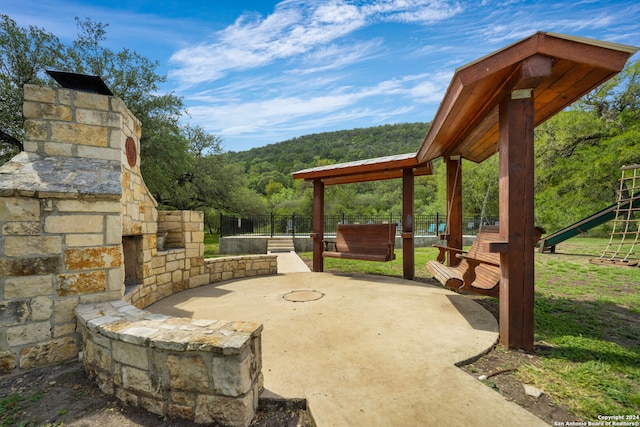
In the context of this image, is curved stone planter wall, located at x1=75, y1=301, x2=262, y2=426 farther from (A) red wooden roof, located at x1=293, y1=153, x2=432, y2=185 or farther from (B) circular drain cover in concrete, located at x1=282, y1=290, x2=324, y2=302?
(A) red wooden roof, located at x1=293, y1=153, x2=432, y2=185

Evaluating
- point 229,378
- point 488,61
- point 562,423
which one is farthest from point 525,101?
point 229,378

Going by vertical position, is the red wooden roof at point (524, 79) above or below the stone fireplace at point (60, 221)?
above

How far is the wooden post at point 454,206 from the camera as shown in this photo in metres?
5.73

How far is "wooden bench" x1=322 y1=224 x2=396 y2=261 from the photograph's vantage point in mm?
6105

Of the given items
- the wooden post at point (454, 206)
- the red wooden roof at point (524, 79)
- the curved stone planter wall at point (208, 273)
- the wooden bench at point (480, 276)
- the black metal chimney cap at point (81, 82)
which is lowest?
the curved stone planter wall at point (208, 273)

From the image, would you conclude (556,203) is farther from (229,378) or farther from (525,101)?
(229,378)

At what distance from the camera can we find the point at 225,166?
2123 cm

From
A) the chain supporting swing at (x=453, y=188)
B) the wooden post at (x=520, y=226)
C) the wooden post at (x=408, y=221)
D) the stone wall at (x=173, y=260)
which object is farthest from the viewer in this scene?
the wooden post at (x=408, y=221)

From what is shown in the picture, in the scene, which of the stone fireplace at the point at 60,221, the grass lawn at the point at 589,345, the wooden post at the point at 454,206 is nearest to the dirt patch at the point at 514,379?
the grass lawn at the point at 589,345

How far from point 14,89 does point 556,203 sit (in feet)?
→ 82.9

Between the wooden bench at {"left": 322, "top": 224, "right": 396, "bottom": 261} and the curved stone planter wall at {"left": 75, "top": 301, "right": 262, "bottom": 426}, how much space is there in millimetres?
4362

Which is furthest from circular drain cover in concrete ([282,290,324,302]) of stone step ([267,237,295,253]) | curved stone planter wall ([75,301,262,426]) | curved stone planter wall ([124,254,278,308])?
stone step ([267,237,295,253])

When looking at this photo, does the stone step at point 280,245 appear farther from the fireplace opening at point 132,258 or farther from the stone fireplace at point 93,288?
the stone fireplace at point 93,288

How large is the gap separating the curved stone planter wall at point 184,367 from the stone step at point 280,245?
9785 millimetres
